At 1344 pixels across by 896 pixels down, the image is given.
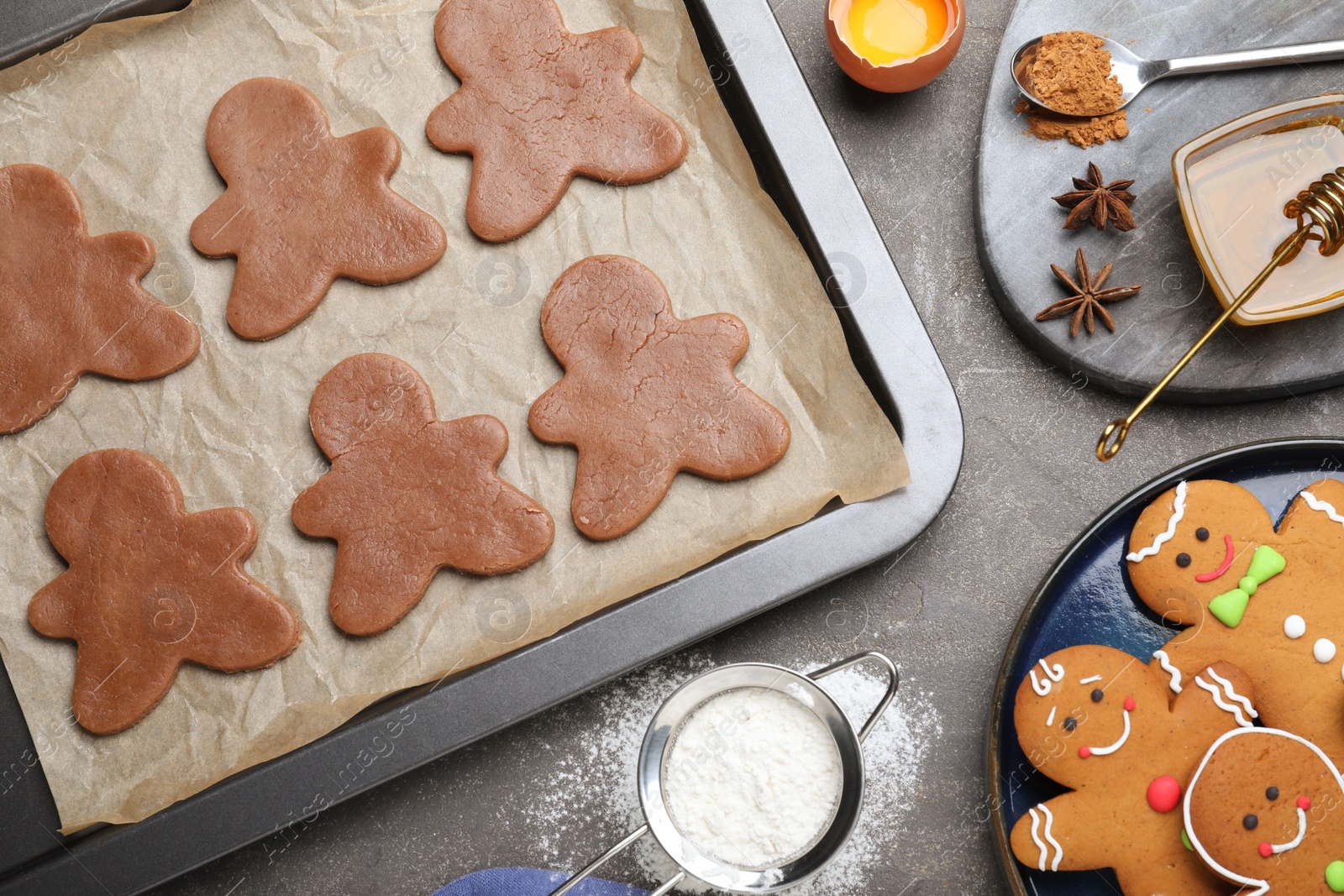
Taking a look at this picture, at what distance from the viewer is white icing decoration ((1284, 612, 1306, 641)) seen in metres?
1.50

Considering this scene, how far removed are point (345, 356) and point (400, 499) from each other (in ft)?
1.00

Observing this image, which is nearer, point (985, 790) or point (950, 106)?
point (985, 790)

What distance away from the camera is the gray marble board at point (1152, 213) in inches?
66.2

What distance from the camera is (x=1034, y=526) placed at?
5.72ft

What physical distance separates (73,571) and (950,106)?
6.23 ft

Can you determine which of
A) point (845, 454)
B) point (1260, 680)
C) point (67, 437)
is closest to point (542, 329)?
point (845, 454)

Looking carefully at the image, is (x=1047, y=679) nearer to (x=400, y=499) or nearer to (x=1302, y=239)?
(x=1302, y=239)

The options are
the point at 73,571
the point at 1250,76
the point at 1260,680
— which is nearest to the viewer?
the point at 1260,680

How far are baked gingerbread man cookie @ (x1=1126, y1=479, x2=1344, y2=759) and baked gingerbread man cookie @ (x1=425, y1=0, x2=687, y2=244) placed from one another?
1137 mm

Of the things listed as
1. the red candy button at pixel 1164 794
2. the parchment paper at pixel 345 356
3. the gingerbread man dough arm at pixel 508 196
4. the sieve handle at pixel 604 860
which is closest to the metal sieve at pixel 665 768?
the sieve handle at pixel 604 860

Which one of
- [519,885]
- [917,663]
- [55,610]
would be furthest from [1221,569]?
[55,610]

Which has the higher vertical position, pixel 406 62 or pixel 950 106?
pixel 406 62

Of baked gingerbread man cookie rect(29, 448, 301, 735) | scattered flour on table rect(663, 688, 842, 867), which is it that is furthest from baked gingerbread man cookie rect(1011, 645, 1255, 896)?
baked gingerbread man cookie rect(29, 448, 301, 735)

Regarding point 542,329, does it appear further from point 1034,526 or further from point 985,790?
point 985,790
